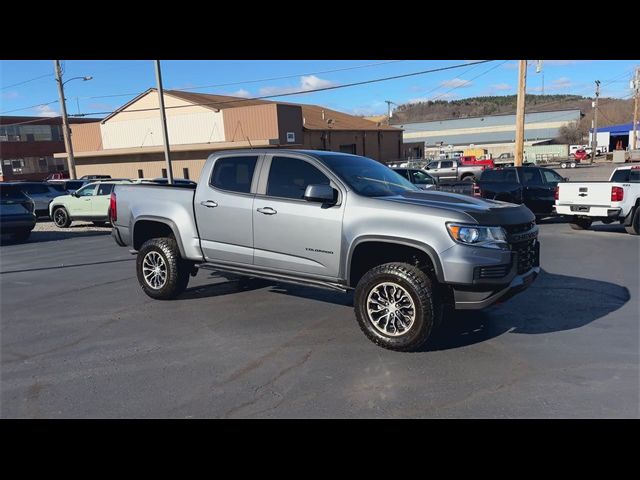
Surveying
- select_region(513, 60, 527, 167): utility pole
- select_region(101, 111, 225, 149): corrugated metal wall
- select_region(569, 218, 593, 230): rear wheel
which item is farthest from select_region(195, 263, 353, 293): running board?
select_region(101, 111, 225, 149): corrugated metal wall

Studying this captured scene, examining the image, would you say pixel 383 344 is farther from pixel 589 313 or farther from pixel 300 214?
pixel 589 313

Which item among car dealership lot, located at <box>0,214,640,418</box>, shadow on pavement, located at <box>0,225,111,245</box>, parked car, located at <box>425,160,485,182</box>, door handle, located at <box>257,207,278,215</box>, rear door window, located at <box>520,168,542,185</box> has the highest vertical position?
door handle, located at <box>257,207,278,215</box>

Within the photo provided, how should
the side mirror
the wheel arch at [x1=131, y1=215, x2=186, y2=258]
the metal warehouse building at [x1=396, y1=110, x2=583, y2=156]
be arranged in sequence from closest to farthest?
the side mirror → the wheel arch at [x1=131, y1=215, x2=186, y2=258] → the metal warehouse building at [x1=396, y1=110, x2=583, y2=156]

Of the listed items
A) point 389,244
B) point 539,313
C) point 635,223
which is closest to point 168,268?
point 389,244

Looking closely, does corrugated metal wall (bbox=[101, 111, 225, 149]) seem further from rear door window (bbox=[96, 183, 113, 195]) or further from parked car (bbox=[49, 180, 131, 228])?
rear door window (bbox=[96, 183, 113, 195])

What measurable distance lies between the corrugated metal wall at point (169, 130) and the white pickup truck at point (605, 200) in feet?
91.3

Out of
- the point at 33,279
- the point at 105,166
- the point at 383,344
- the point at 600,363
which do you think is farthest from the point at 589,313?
the point at 105,166

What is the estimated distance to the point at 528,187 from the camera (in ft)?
48.7

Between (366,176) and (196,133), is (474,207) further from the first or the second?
(196,133)

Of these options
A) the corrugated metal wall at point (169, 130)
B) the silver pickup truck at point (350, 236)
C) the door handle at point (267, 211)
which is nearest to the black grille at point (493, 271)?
the silver pickup truck at point (350, 236)

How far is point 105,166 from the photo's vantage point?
43.2m

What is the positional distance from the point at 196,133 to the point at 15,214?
24398mm

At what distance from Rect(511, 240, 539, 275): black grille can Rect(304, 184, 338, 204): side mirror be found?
6.21 ft

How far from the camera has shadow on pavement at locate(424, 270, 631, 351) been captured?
550cm
